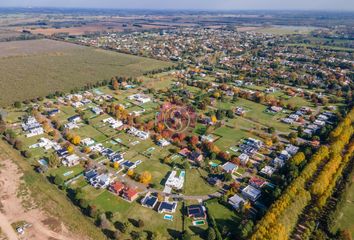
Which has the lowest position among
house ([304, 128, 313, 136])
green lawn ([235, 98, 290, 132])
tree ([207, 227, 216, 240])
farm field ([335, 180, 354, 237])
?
green lawn ([235, 98, 290, 132])

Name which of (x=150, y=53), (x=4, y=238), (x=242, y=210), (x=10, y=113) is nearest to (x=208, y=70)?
(x=150, y=53)

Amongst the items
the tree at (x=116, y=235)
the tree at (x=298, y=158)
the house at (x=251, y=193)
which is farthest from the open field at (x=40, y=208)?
the tree at (x=298, y=158)

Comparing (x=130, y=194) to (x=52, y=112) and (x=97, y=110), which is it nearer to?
(x=97, y=110)

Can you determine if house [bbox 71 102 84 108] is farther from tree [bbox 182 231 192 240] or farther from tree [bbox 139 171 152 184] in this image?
tree [bbox 182 231 192 240]

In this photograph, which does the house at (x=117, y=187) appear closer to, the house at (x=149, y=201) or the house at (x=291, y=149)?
the house at (x=149, y=201)

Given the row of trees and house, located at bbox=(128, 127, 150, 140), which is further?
house, located at bbox=(128, 127, 150, 140)

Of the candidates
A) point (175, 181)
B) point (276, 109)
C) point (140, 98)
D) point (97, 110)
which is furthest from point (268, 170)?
point (140, 98)

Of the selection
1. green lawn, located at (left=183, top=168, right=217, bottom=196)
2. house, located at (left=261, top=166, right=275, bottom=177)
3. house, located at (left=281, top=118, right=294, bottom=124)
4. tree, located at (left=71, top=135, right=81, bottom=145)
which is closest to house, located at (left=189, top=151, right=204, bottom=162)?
green lawn, located at (left=183, top=168, right=217, bottom=196)
